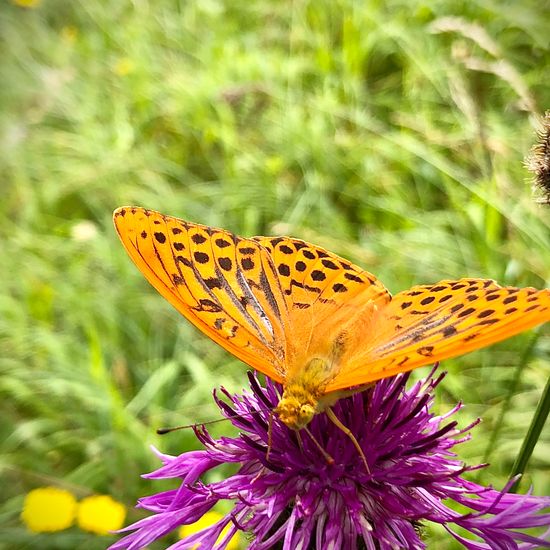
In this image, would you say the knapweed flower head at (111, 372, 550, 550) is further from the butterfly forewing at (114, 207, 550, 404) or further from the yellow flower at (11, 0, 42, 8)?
the yellow flower at (11, 0, 42, 8)

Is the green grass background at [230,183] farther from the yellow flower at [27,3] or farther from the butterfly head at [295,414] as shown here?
the butterfly head at [295,414]

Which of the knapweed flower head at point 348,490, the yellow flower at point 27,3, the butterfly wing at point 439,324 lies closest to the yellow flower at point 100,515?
the knapweed flower head at point 348,490

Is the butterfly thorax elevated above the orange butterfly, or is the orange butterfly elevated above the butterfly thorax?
the orange butterfly

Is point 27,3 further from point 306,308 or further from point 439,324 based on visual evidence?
point 439,324

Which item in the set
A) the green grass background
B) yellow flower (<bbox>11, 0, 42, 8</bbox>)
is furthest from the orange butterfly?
yellow flower (<bbox>11, 0, 42, 8</bbox>)

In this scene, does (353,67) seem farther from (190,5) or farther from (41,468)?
(41,468)

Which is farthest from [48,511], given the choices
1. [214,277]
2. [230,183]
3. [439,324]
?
[230,183]
